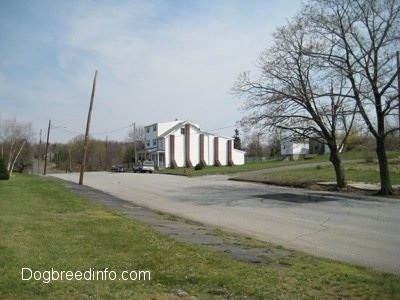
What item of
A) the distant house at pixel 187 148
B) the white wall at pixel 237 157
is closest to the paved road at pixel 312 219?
the distant house at pixel 187 148

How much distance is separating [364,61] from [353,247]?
18.6 m

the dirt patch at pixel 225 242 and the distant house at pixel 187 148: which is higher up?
the distant house at pixel 187 148

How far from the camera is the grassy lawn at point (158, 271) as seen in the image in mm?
6203

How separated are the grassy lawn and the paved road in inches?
75.0

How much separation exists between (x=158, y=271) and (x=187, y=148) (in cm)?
8760

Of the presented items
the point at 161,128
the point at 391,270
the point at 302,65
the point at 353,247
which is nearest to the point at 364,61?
the point at 302,65

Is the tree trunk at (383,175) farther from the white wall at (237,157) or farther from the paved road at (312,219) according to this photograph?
the white wall at (237,157)

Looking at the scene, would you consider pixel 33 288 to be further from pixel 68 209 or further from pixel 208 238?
pixel 68 209

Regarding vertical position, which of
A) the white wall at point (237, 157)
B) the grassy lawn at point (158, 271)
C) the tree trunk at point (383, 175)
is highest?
the white wall at point (237, 157)

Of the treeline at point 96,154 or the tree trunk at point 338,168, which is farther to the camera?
the treeline at point 96,154

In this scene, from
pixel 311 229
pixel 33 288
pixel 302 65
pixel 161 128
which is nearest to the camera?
pixel 33 288

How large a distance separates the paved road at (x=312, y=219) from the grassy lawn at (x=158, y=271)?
191 centimetres

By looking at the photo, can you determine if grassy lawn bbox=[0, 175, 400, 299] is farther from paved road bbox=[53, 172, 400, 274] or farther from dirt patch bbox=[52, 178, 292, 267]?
paved road bbox=[53, 172, 400, 274]

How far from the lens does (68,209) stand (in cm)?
1669
